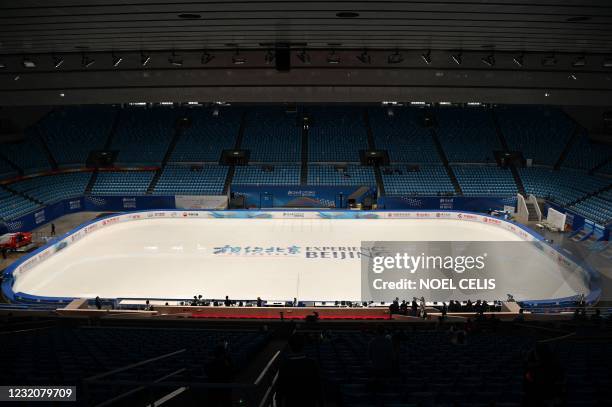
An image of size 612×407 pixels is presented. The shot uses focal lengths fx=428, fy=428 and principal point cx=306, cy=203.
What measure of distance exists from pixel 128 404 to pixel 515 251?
20964 mm

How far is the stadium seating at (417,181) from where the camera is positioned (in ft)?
103

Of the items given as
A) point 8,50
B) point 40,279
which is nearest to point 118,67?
point 8,50

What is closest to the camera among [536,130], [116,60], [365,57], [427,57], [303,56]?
[427,57]

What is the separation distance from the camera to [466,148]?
1364 inches

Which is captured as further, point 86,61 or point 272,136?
point 272,136

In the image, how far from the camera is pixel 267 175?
108ft

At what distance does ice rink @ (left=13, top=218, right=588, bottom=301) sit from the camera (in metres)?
17.2

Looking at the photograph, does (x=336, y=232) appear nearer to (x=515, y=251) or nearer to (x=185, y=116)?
(x=515, y=251)

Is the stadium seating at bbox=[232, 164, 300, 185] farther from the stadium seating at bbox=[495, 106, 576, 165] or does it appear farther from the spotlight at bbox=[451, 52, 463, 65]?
the spotlight at bbox=[451, 52, 463, 65]

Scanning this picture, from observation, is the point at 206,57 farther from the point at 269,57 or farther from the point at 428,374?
the point at 428,374

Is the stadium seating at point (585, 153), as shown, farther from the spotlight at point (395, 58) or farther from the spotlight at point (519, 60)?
the spotlight at point (395, 58)

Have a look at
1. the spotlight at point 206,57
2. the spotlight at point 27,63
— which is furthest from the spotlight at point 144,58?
the spotlight at point 27,63

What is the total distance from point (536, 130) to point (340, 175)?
16967mm

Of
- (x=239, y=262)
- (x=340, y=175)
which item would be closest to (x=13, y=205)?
(x=239, y=262)
